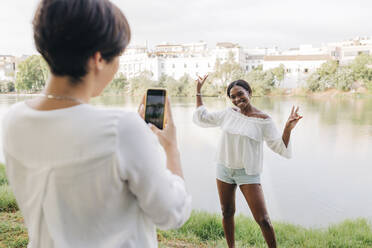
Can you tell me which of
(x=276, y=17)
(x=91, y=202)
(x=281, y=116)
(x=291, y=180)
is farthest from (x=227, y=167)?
(x=276, y=17)

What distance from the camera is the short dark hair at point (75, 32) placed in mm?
442

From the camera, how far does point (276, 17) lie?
3212 cm

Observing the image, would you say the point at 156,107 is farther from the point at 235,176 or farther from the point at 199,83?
the point at 199,83

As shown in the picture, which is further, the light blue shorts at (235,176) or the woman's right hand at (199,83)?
the woman's right hand at (199,83)

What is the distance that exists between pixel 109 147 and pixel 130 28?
0.22 meters

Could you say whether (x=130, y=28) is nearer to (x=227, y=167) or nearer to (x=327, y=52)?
(x=227, y=167)

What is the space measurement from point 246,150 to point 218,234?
855 mm

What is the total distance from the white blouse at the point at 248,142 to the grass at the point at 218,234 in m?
0.66

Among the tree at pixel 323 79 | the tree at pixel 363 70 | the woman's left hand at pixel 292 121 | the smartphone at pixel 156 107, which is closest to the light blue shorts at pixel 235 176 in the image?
the woman's left hand at pixel 292 121

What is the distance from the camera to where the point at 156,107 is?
26.0 inches

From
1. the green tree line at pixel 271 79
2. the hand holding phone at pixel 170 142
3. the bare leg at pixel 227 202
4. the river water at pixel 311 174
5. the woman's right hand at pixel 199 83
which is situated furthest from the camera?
the green tree line at pixel 271 79

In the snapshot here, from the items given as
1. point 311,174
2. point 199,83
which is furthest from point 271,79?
point 199,83

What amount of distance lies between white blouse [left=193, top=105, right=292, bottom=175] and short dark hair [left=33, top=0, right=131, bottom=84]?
4.19 ft

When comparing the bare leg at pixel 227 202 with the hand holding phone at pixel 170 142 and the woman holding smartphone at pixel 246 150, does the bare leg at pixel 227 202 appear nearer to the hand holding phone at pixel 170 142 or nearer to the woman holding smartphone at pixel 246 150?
the woman holding smartphone at pixel 246 150
